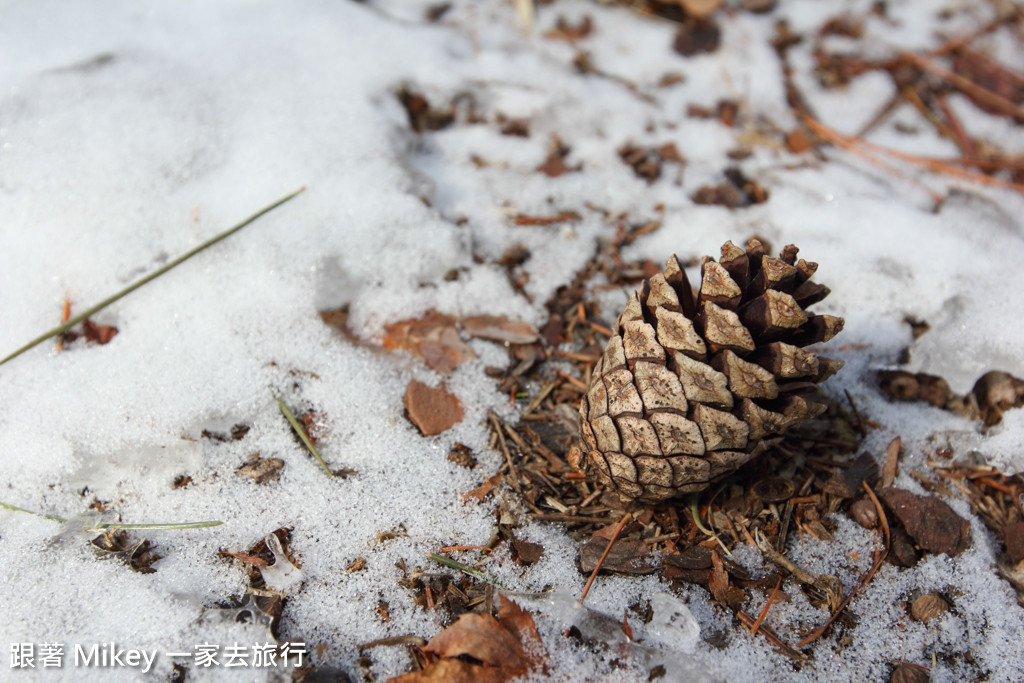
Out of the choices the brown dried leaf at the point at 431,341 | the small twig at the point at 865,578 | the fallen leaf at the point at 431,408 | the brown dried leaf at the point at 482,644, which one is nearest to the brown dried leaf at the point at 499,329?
the brown dried leaf at the point at 431,341

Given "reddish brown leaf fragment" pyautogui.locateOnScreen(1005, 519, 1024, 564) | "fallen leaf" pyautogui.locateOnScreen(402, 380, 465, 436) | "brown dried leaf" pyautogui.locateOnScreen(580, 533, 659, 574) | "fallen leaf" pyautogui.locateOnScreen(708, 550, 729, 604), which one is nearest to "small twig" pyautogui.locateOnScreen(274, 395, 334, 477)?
"fallen leaf" pyautogui.locateOnScreen(402, 380, 465, 436)

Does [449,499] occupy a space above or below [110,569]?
above

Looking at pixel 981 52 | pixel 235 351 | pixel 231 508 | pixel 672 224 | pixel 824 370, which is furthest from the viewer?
pixel 981 52

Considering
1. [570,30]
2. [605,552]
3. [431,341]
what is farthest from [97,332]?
[570,30]

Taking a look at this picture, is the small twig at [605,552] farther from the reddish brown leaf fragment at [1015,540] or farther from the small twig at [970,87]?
the small twig at [970,87]

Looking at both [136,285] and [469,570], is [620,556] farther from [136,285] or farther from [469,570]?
[136,285]

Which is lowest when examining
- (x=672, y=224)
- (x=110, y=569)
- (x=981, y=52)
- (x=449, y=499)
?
(x=110, y=569)

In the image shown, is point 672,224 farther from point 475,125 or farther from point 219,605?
point 219,605

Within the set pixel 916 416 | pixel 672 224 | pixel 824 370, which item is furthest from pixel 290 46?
pixel 916 416

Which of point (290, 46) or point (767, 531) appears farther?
point (290, 46)
